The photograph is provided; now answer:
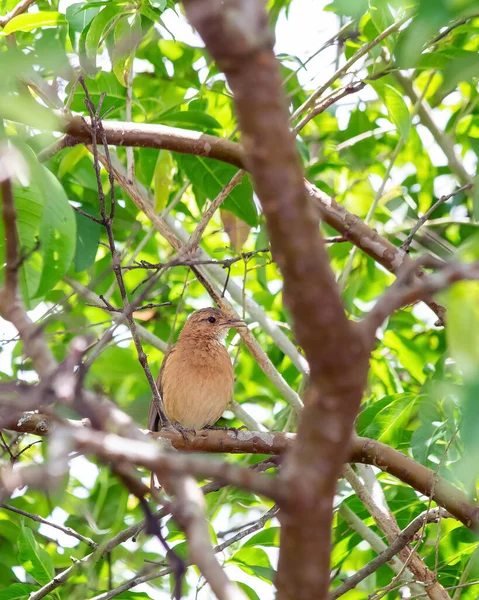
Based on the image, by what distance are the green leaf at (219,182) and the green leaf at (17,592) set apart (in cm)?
261

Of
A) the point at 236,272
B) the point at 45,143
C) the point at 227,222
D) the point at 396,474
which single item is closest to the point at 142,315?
the point at 236,272

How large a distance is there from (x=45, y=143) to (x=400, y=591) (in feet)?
15.0

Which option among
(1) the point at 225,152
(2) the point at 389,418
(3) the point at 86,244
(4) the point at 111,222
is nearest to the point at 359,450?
(2) the point at 389,418

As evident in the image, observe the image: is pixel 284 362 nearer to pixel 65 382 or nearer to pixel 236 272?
pixel 236 272

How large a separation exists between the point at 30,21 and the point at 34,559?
9.43 ft

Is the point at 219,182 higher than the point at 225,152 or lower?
higher

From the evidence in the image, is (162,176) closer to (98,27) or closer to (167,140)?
(167,140)

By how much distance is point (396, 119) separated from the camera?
4.90 metres

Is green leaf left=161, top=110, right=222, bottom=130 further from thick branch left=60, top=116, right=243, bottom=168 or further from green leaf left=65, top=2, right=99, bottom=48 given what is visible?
green leaf left=65, top=2, right=99, bottom=48

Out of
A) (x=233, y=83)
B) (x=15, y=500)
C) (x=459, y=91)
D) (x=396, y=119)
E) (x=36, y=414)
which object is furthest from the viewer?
(x=459, y=91)

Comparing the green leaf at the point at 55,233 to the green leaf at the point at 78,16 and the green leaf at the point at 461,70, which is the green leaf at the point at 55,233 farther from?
the green leaf at the point at 78,16

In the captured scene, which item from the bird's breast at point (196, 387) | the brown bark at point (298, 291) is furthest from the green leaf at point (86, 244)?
the brown bark at point (298, 291)

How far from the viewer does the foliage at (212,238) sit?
414 cm

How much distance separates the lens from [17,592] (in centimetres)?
456
